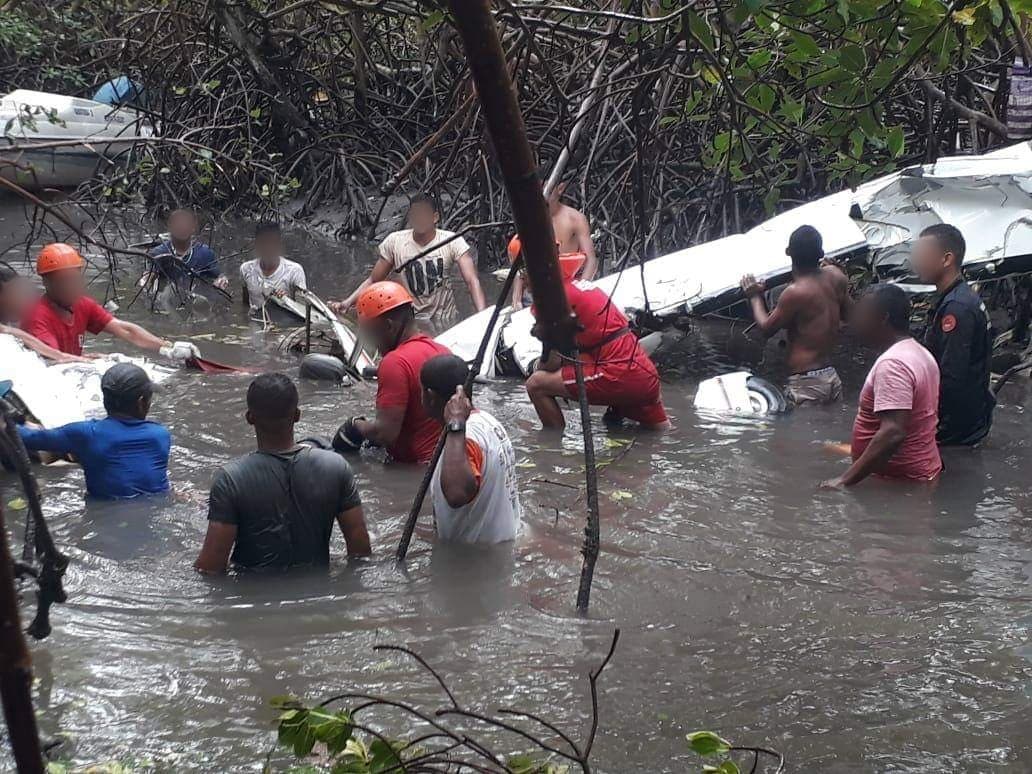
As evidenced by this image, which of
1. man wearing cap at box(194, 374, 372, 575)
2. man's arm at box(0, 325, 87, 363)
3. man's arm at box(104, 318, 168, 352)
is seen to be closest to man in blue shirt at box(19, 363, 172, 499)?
man wearing cap at box(194, 374, 372, 575)

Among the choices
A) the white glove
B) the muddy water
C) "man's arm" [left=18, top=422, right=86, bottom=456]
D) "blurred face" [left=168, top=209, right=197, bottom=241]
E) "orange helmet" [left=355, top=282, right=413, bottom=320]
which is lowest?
the muddy water

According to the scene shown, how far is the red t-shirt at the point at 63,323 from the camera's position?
6727 mm

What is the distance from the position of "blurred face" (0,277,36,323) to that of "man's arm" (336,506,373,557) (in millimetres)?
2908

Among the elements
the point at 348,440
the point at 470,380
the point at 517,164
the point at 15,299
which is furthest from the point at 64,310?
the point at 517,164

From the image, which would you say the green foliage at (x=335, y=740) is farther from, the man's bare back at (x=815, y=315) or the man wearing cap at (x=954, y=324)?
the man's bare back at (x=815, y=315)

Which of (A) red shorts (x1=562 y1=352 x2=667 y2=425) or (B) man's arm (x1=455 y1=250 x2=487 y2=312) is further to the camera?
(B) man's arm (x1=455 y1=250 x2=487 y2=312)

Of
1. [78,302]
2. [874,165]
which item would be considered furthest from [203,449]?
[874,165]

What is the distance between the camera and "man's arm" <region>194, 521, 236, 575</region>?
165 inches

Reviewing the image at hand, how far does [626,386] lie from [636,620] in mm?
2736

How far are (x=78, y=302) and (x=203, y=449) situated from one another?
52.5 inches

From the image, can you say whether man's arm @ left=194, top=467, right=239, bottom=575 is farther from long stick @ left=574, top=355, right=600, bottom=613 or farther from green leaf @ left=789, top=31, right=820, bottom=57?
green leaf @ left=789, top=31, right=820, bottom=57

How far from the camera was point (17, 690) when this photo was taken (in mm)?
1068

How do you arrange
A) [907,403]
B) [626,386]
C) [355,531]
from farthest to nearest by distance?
1. [626,386]
2. [907,403]
3. [355,531]

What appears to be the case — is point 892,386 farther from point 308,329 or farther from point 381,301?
point 308,329
